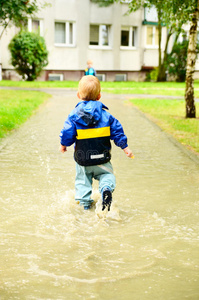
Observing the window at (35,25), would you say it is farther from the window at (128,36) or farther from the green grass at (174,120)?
the green grass at (174,120)

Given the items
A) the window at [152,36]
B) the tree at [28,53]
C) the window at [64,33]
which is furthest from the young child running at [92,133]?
the window at [152,36]

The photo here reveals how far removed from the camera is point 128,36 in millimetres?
33281

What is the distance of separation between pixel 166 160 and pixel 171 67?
81.3 ft

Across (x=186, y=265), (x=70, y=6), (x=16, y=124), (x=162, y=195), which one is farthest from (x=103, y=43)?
(x=186, y=265)

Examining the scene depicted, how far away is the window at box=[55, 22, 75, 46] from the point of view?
1219 inches

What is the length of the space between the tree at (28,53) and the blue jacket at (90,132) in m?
22.2

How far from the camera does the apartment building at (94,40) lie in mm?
29828

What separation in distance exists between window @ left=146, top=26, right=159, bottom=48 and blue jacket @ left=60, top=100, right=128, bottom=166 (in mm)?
30394

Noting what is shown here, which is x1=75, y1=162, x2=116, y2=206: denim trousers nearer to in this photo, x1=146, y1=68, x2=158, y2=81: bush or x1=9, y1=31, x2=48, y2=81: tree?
x1=9, y1=31, x2=48, y2=81: tree

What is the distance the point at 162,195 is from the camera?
17.5 ft

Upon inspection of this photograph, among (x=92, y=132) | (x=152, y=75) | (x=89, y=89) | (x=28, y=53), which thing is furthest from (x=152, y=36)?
(x=92, y=132)

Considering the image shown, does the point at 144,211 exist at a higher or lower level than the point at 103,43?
lower

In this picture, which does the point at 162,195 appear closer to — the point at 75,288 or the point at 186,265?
the point at 186,265

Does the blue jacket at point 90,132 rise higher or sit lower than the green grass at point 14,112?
Result: higher
